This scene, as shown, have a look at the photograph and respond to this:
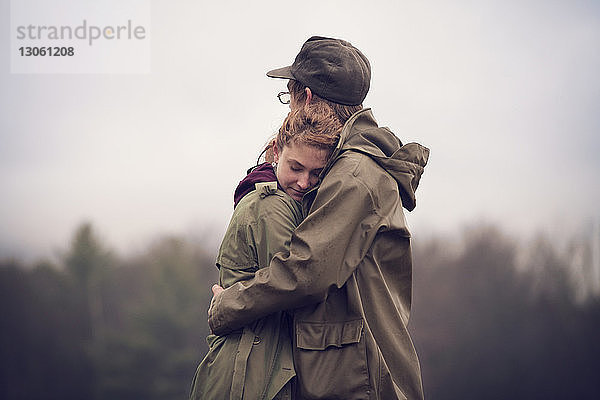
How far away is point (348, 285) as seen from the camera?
2.53 m

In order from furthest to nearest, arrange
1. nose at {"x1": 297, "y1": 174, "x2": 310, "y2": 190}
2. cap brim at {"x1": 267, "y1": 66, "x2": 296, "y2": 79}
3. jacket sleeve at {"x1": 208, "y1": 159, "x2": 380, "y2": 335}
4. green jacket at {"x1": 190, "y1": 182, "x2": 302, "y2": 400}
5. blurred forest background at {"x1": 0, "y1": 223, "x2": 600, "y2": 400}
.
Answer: blurred forest background at {"x1": 0, "y1": 223, "x2": 600, "y2": 400} → cap brim at {"x1": 267, "y1": 66, "x2": 296, "y2": 79} → nose at {"x1": 297, "y1": 174, "x2": 310, "y2": 190} → green jacket at {"x1": 190, "y1": 182, "x2": 302, "y2": 400} → jacket sleeve at {"x1": 208, "y1": 159, "x2": 380, "y2": 335}

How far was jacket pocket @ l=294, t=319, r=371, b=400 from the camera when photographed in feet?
8.18

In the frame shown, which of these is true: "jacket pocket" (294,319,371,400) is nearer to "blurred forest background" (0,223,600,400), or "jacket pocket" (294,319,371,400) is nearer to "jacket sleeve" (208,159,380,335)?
"jacket sleeve" (208,159,380,335)

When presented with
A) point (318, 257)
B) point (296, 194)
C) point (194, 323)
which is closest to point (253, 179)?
point (296, 194)

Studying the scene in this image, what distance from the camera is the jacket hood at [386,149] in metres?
2.61

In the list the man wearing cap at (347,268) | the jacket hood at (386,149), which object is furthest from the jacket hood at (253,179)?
the jacket hood at (386,149)

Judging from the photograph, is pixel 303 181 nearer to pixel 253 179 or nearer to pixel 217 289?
pixel 253 179

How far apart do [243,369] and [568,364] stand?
93.1 feet

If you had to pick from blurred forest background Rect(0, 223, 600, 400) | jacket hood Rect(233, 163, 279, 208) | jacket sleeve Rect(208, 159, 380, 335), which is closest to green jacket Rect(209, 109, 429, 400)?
jacket sleeve Rect(208, 159, 380, 335)

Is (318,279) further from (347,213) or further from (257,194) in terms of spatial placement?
(257,194)

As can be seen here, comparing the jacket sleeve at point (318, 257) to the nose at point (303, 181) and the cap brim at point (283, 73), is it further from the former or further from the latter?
the cap brim at point (283, 73)

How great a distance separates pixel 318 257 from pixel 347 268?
5.1 inches

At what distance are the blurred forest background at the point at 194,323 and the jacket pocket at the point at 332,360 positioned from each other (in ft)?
78.4

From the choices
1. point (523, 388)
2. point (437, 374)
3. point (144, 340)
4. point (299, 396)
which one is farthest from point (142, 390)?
point (299, 396)
